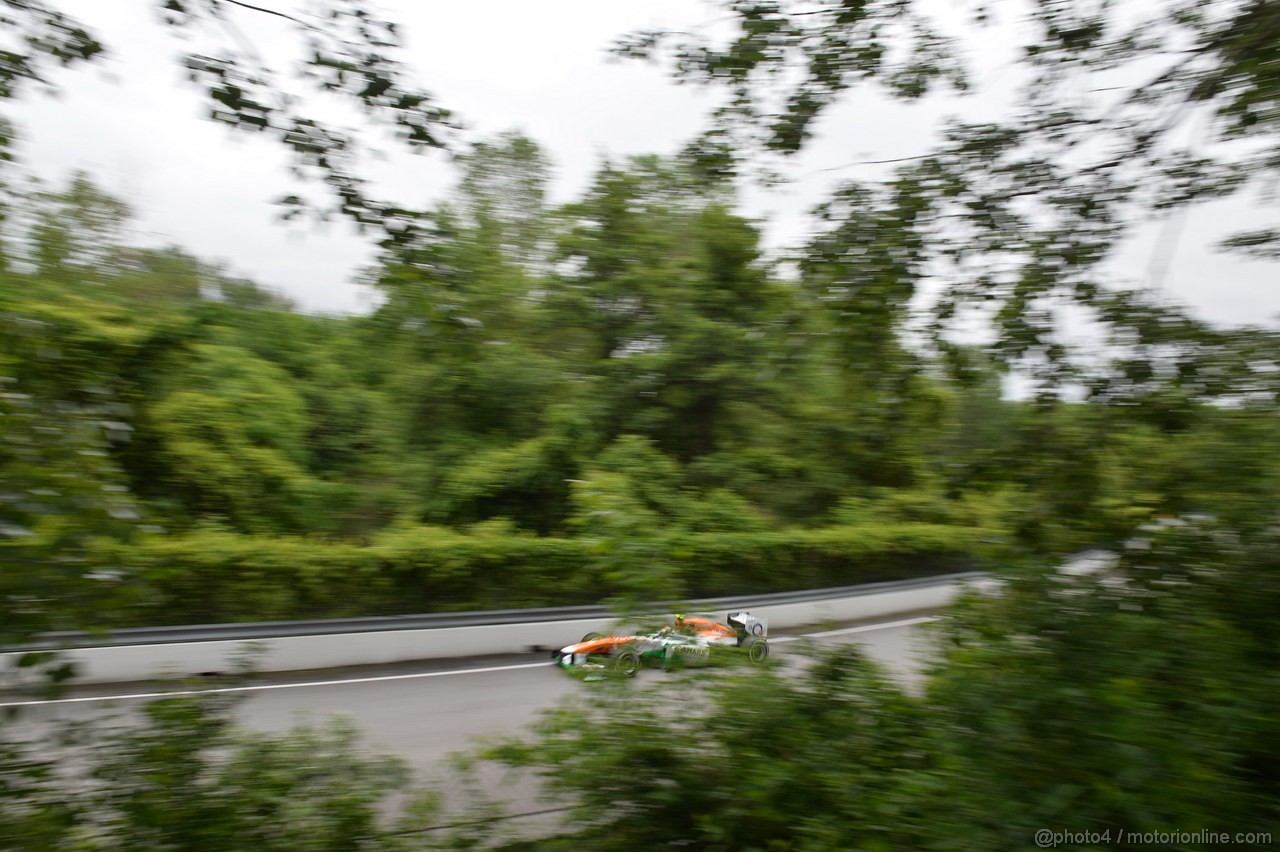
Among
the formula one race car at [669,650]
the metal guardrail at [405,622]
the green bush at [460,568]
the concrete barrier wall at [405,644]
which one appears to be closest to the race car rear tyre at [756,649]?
the formula one race car at [669,650]

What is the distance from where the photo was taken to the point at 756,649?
372 cm

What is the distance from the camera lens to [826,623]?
391 cm

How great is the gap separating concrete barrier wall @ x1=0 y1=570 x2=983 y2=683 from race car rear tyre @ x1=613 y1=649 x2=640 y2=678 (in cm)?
254

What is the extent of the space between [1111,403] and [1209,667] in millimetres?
1467

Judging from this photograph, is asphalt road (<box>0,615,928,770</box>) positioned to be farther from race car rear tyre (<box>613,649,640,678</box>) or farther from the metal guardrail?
the metal guardrail

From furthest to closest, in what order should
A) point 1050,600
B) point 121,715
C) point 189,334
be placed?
point 189,334 < point 1050,600 < point 121,715

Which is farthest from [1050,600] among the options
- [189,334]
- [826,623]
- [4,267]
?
[189,334]

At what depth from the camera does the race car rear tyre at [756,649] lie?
358 centimetres

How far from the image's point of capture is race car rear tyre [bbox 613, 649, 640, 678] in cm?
343

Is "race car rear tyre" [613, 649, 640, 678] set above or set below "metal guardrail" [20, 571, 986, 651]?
below

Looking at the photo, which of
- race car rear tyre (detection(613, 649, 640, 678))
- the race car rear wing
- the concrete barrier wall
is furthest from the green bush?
race car rear tyre (detection(613, 649, 640, 678))

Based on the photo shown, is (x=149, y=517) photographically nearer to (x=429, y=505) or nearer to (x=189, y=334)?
(x=189, y=334)

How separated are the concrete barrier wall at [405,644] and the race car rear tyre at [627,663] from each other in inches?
100

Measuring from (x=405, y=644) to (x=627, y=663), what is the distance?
6395 millimetres
